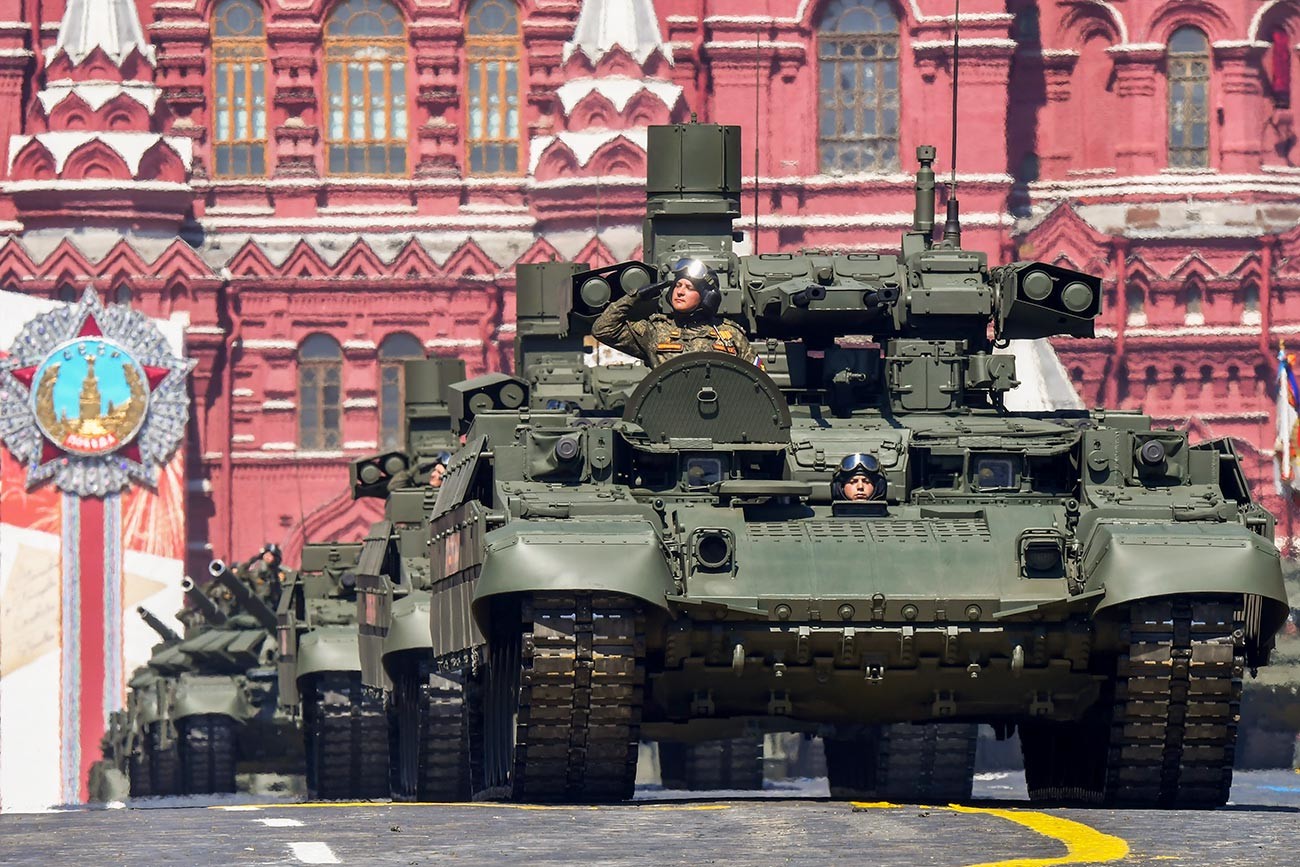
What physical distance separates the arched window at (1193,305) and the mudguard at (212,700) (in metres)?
30.1

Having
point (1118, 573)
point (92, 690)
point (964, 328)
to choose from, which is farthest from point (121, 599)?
point (1118, 573)

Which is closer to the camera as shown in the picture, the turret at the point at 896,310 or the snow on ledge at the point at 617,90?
the turret at the point at 896,310

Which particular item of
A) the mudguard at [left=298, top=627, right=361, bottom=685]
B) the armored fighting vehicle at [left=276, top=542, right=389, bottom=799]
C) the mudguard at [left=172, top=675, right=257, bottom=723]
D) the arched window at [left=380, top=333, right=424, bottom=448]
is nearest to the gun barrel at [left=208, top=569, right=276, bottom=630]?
the mudguard at [left=172, top=675, right=257, bottom=723]

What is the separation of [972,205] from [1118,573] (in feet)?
160

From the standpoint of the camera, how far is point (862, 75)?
70.8m

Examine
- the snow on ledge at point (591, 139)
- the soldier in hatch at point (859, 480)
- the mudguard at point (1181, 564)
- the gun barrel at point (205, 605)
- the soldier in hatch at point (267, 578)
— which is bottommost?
the gun barrel at point (205, 605)

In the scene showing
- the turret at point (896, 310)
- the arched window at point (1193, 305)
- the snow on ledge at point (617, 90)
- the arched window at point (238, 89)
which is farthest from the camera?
the arched window at point (238, 89)

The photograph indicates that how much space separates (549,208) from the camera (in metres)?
69.8

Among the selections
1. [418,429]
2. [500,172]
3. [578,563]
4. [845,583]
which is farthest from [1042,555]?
[500,172]

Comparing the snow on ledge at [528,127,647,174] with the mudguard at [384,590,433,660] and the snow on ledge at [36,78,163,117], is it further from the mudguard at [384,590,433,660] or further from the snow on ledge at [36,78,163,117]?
the mudguard at [384,590,433,660]

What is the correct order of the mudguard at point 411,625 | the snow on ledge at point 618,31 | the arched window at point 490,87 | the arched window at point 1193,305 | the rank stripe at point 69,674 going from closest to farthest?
1. the mudguard at point 411,625
2. the rank stripe at point 69,674
3. the snow on ledge at point 618,31
4. the arched window at point 1193,305
5. the arched window at point 490,87

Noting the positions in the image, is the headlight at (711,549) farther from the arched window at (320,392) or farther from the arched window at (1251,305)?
the arched window at (1251,305)

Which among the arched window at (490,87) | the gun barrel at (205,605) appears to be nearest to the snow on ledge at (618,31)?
the arched window at (490,87)

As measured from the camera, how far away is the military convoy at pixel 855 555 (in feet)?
73.3
